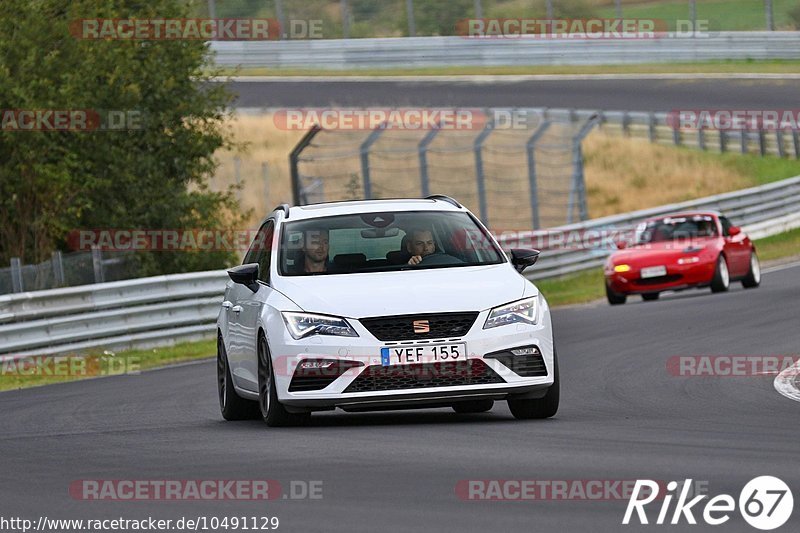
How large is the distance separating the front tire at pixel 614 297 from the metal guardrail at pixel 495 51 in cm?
2506

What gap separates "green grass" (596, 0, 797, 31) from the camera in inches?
1918

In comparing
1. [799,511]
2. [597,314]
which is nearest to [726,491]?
[799,511]

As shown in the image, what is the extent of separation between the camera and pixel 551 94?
154ft

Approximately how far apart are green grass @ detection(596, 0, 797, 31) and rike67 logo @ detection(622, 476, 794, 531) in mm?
42177

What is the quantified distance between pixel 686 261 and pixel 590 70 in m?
26.9

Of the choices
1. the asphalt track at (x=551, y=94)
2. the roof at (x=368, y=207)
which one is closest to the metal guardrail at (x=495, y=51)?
the asphalt track at (x=551, y=94)

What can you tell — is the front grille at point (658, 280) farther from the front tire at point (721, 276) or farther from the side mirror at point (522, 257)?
the side mirror at point (522, 257)

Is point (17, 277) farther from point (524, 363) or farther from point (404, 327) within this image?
point (524, 363)

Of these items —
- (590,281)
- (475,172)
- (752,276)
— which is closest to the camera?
(752,276)

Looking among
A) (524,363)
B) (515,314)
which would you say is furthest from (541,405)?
(515,314)

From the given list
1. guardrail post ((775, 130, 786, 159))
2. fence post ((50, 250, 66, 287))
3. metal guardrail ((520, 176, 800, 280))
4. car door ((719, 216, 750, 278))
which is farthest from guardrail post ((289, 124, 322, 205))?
guardrail post ((775, 130, 786, 159))

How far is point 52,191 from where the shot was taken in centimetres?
2394

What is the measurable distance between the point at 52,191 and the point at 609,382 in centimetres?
1219

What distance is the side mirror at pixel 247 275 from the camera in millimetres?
11617
